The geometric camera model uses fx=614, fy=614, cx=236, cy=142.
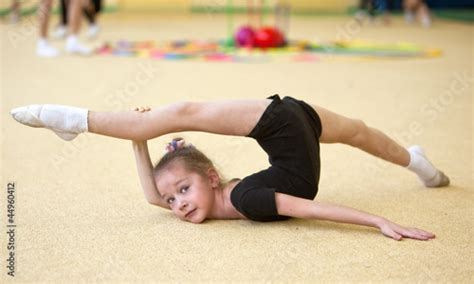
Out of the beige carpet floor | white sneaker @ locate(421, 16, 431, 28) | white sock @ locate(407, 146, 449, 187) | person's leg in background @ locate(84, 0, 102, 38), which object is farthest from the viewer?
white sneaker @ locate(421, 16, 431, 28)

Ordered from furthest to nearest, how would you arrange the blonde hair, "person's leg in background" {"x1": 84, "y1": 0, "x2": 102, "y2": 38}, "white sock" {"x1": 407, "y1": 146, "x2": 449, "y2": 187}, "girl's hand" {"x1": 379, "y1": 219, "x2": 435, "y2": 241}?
1. "person's leg in background" {"x1": 84, "y1": 0, "x2": 102, "y2": 38}
2. "white sock" {"x1": 407, "y1": 146, "x2": 449, "y2": 187}
3. the blonde hair
4. "girl's hand" {"x1": 379, "y1": 219, "x2": 435, "y2": 241}

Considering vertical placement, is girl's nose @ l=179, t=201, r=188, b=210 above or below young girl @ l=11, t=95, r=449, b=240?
below

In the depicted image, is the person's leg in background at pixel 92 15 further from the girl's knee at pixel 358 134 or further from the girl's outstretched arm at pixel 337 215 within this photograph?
the girl's outstretched arm at pixel 337 215

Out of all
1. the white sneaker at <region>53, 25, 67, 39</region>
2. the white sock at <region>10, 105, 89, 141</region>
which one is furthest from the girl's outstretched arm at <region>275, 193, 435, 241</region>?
the white sneaker at <region>53, 25, 67, 39</region>

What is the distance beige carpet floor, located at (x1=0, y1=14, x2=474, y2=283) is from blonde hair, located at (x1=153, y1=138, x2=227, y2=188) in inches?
5.0

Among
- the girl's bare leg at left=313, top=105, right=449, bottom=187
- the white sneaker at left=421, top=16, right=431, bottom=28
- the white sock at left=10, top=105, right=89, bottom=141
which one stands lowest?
the white sneaker at left=421, top=16, right=431, bottom=28

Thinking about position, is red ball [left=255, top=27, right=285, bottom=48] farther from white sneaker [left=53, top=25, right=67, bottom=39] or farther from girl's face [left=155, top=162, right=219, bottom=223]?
girl's face [left=155, top=162, right=219, bottom=223]

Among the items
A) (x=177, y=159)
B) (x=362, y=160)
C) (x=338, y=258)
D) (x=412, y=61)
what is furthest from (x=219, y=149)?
(x=412, y=61)

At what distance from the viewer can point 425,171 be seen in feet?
5.41

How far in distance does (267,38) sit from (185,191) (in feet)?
9.33

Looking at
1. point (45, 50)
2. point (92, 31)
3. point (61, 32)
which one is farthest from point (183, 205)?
point (61, 32)

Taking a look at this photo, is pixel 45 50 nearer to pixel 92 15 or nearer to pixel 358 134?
pixel 92 15

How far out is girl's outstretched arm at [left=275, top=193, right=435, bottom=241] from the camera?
1318 millimetres

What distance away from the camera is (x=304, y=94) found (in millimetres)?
2893
